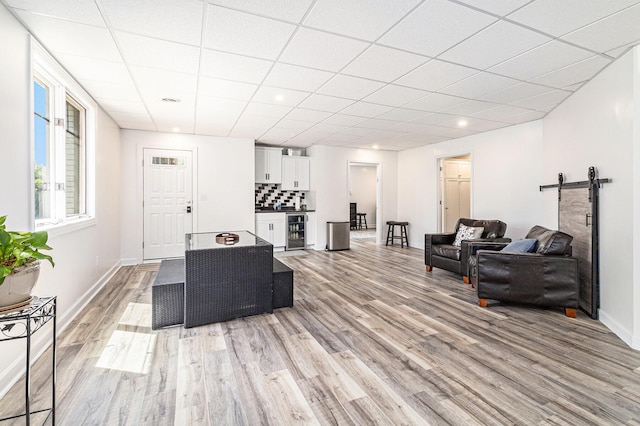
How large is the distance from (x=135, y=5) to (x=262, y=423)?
267cm

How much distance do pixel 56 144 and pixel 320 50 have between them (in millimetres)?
2742

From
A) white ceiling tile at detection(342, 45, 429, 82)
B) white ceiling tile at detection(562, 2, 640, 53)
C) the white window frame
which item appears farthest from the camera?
white ceiling tile at detection(342, 45, 429, 82)

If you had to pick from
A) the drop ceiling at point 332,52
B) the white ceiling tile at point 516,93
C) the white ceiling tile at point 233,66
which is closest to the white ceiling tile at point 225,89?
the drop ceiling at point 332,52

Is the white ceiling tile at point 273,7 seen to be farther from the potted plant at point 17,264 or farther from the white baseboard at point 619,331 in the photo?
the white baseboard at point 619,331

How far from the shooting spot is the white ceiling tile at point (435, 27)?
203 cm

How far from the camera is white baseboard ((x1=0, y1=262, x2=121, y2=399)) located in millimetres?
1859

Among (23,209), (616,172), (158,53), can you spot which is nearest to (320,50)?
(158,53)

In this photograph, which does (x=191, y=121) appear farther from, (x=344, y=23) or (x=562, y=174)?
(x=562, y=174)

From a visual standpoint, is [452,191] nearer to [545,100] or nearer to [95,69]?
[545,100]

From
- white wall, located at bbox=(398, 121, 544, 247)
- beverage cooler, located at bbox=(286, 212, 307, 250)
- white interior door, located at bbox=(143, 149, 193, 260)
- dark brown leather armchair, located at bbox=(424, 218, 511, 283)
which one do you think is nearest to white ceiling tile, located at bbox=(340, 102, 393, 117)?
dark brown leather armchair, located at bbox=(424, 218, 511, 283)

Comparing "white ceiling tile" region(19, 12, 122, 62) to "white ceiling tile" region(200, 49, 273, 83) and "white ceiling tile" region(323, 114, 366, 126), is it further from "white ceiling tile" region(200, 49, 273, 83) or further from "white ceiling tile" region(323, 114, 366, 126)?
"white ceiling tile" region(323, 114, 366, 126)

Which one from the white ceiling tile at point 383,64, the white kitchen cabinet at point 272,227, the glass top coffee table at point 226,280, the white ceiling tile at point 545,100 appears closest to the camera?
the white ceiling tile at point 383,64

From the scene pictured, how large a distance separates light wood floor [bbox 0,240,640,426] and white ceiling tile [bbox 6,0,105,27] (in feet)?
8.04

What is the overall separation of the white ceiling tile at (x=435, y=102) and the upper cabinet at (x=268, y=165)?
368 cm
